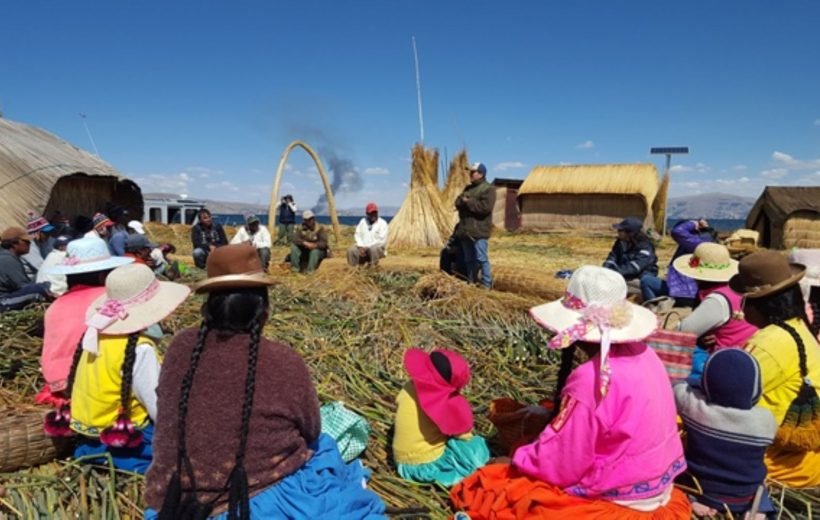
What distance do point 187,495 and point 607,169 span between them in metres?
20.6

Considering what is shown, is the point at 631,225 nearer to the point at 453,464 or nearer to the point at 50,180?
the point at 453,464

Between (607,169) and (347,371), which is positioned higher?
(607,169)

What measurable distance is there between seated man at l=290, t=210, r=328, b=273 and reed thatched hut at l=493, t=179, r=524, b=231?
1450 cm

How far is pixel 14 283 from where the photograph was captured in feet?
15.7

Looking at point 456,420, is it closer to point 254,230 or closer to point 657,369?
point 657,369

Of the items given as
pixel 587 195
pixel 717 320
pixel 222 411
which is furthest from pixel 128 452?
pixel 587 195

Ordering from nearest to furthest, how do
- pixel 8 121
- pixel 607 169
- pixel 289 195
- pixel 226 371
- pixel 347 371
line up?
pixel 226 371
pixel 347 371
pixel 8 121
pixel 289 195
pixel 607 169

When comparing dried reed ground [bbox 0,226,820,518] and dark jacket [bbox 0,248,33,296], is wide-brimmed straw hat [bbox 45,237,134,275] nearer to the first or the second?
dried reed ground [bbox 0,226,820,518]

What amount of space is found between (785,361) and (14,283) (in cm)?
566

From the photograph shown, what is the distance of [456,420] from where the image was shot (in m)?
2.38

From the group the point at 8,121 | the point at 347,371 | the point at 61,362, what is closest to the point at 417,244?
the point at 8,121

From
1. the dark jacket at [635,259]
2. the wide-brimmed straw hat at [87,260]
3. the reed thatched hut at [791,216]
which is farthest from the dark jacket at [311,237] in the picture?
the reed thatched hut at [791,216]

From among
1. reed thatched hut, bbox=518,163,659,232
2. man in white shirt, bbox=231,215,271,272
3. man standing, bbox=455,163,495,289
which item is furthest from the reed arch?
reed thatched hut, bbox=518,163,659,232

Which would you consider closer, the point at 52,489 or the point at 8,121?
the point at 52,489
